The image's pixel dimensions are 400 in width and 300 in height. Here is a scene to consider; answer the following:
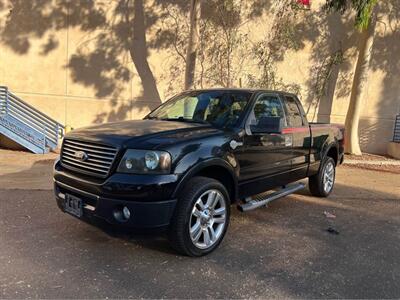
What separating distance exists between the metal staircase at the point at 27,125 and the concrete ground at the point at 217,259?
516cm

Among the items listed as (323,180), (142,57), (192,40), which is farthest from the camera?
(142,57)

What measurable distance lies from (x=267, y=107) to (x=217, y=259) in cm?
225

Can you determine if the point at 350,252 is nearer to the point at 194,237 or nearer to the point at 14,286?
the point at 194,237

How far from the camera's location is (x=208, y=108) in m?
5.20

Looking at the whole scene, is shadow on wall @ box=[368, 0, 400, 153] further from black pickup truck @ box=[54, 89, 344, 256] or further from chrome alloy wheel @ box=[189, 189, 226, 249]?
chrome alloy wheel @ box=[189, 189, 226, 249]

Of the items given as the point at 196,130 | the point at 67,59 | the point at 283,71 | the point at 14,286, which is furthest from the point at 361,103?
the point at 14,286

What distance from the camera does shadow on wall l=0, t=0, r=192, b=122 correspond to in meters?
12.0

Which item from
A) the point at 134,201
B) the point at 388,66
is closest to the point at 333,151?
the point at 134,201

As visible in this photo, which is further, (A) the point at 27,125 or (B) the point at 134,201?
(A) the point at 27,125

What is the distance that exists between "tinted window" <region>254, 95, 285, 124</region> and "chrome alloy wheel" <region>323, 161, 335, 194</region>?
1.90 metres

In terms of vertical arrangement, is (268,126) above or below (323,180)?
above

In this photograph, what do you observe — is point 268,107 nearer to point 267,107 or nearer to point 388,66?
point 267,107

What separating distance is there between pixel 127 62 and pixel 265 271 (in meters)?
9.87

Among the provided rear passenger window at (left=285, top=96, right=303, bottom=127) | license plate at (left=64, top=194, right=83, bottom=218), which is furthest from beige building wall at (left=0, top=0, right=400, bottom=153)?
license plate at (left=64, top=194, right=83, bottom=218)
